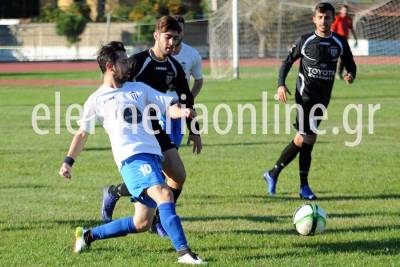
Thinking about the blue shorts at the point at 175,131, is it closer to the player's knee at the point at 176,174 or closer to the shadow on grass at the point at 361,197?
the player's knee at the point at 176,174

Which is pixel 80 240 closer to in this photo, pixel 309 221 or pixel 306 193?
pixel 309 221

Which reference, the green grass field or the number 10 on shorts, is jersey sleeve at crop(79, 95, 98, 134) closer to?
the number 10 on shorts

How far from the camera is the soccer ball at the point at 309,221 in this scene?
259 inches

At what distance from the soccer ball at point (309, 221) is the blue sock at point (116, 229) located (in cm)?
145

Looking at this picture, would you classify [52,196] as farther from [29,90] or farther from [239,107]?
[29,90]

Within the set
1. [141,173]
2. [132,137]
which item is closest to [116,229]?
[141,173]

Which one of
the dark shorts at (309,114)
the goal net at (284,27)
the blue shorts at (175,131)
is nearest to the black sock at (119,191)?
the blue shorts at (175,131)

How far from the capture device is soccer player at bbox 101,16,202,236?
669 centimetres

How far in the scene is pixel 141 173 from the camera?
568 cm

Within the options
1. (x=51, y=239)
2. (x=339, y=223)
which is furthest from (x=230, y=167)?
(x=51, y=239)

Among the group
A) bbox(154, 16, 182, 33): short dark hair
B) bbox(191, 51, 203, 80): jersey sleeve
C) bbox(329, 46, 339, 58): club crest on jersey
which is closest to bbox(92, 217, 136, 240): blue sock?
bbox(154, 16, 182, 33): short dark hair

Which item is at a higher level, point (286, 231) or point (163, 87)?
point (163, 87)

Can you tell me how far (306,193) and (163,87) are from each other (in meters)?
2.25

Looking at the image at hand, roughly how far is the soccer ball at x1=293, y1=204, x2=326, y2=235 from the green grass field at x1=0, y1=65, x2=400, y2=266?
0.08 m
